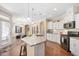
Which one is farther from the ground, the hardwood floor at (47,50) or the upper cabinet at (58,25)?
the upper cabinet at (58,25)

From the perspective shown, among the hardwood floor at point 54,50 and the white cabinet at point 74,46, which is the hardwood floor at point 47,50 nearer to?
the hardwood floor at point 54,50

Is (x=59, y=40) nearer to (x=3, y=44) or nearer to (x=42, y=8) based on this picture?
(x=42, y=8)

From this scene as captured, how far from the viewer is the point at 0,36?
2090 mm

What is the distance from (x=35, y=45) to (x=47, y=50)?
0.29m

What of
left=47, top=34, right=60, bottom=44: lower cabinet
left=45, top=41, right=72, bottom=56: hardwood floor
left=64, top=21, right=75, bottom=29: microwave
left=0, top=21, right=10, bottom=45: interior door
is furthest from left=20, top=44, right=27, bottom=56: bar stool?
left=64, top=21, right=75, bottom=29: microwave

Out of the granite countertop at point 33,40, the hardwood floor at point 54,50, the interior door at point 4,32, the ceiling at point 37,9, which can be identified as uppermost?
the ceiling at point 37,9

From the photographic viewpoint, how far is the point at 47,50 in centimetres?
219

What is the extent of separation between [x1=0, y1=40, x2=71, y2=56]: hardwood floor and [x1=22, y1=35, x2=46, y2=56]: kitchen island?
0.10 metres

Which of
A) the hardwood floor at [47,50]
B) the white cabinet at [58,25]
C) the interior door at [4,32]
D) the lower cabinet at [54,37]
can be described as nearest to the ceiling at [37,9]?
the white cabinet at [58,25]

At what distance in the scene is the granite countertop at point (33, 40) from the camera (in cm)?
219

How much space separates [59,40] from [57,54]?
299 mm

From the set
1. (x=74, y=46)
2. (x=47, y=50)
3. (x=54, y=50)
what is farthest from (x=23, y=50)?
(x=74, y=46)

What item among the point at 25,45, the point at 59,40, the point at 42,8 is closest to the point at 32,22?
the point at 42,8

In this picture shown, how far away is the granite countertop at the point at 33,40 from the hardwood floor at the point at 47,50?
0.37ft
